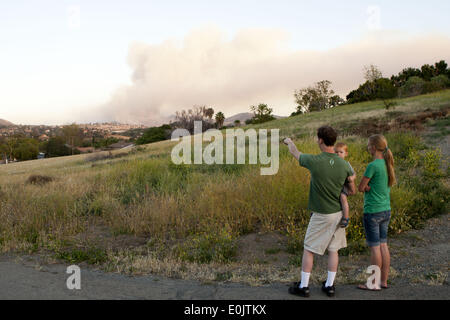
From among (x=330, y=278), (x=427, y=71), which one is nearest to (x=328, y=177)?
(x=330, y=278)

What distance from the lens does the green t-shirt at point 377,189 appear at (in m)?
4.41

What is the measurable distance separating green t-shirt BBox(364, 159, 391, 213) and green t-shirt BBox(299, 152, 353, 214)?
17.8 inches

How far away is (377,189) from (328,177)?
80cm

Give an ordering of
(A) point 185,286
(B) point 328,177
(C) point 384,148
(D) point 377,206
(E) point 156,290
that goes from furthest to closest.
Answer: (A) point 185,286 < (E) point 156,290 < (C) point 384,148 < (D) point 377,206 < (B) point 328,177

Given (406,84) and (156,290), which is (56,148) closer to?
(406,84)

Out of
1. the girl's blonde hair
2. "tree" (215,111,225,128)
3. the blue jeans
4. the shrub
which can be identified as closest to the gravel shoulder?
the blue jeans

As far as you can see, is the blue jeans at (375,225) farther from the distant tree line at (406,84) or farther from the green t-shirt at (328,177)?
the distant tree line at (406,84)

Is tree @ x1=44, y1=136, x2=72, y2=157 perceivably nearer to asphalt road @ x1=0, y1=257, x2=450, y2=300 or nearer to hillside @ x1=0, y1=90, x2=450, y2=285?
hillside @ x1=0, y1=90, x2=450, y2=285

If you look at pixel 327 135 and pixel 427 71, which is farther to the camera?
pixel 427 71

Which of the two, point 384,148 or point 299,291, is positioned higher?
Answer: point 384,148

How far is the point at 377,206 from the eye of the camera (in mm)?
4398
